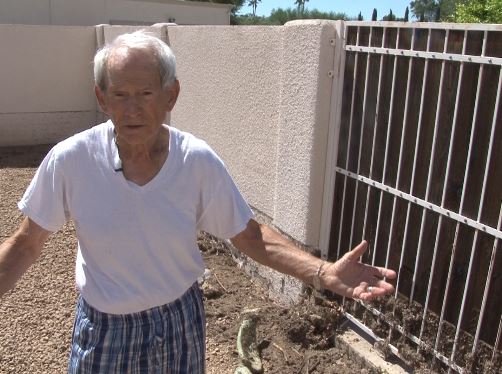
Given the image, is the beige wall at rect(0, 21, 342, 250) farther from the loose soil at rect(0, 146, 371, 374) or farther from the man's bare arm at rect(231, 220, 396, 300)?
the man's bare arm at rect(231, 220, 396, 300)

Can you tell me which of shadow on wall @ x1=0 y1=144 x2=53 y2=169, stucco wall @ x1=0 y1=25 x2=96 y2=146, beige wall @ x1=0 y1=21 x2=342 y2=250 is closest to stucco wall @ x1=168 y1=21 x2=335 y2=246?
beige wall @ x1=0 y1=21 x2=342 y2=250

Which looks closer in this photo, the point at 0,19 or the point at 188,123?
the point at 188,123

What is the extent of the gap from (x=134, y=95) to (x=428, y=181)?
5.58 feet

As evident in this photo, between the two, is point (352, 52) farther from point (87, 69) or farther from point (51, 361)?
point (87, 69)

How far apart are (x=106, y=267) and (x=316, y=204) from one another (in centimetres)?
211

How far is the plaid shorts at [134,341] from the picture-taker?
192cm

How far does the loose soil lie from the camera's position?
3516mm

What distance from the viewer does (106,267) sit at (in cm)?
192

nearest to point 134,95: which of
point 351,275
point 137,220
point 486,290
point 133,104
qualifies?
point 133,104

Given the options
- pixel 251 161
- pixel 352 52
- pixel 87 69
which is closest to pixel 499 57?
pixel 352 52

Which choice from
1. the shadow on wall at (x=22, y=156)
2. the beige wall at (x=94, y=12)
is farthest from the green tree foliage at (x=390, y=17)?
the beige wall at (x=94, y=12)

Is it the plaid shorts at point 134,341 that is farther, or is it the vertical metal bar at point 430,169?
the vertical metal bar at point 430,169

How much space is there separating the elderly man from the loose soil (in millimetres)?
1658

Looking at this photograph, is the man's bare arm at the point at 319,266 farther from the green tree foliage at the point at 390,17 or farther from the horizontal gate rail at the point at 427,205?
the green tree foliage at the point at 390,17
